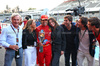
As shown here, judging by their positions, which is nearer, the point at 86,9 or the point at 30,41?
the point at 30,41

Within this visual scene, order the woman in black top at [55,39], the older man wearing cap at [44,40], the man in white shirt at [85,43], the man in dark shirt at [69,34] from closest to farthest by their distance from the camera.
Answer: the man in white shirt at [85,43]
the older man wearing cap at [44,40]
the woman in black top at [55,39]
the man in dark shirt at [69,34]

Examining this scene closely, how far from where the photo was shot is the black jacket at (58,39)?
14.8ft

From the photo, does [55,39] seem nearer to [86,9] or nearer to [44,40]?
[44,40]

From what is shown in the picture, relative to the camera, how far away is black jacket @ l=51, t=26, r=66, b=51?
4.52 m

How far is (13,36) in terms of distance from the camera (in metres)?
3.49

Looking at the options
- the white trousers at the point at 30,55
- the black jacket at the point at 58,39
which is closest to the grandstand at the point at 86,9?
the black jacket at the point at 58,39

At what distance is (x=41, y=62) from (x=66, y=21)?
4.85ft

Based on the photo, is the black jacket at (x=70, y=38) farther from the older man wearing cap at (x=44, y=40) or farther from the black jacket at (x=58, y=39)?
the older man wearing cap at (x=44, y=40)

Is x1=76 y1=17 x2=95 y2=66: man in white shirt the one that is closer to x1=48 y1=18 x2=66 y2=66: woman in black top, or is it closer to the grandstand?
x1=48 y1=18 x2=66 y2=66: woman in black top

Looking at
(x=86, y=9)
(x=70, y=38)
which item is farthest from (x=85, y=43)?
(x=86, y=9)

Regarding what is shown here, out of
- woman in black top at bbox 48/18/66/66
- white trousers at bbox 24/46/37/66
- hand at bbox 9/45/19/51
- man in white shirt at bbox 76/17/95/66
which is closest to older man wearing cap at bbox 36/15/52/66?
woman in black top at bbox 48/18/66/66

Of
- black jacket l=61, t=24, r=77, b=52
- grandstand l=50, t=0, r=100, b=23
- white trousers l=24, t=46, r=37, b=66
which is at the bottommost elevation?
white trousers l=24, t=46, r=37, b=66

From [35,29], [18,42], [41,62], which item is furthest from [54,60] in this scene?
[18,42]

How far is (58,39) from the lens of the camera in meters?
4.59
